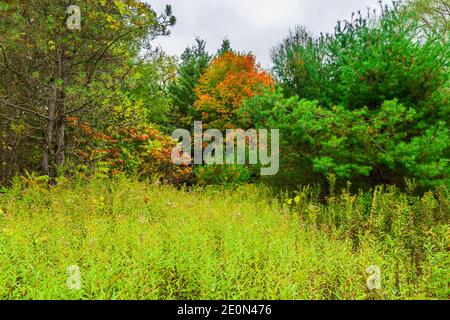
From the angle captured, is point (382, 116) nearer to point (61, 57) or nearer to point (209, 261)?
point (209, 261)

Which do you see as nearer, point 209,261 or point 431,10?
point 209,261

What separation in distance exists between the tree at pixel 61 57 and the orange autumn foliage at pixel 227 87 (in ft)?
27.2

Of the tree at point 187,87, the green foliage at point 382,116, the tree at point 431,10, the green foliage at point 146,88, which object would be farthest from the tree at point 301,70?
the tree at point 431,10

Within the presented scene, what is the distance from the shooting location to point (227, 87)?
18281mm

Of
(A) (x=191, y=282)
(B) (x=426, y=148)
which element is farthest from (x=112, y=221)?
(B) (x=426, y=148)

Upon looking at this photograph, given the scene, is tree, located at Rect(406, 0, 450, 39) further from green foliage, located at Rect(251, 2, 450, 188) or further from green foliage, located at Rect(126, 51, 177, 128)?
green foliage, located at Rect(251, 2, 450, 188)

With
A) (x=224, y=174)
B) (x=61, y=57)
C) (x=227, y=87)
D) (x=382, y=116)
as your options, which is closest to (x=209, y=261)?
(x=382, y=116)

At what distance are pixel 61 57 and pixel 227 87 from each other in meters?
9.98

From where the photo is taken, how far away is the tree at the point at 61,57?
27.3ft

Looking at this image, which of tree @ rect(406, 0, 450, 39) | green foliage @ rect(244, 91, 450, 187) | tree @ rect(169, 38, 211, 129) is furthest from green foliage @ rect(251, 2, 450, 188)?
tree @ rect(406, 0, 450, 39)

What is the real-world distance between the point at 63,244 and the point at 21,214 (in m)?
2.49

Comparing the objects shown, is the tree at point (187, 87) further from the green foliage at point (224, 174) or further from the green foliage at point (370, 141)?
the green foliage at point (370, 141)

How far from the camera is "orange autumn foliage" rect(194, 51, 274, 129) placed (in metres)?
18.0

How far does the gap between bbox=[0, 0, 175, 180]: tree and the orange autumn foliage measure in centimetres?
829
